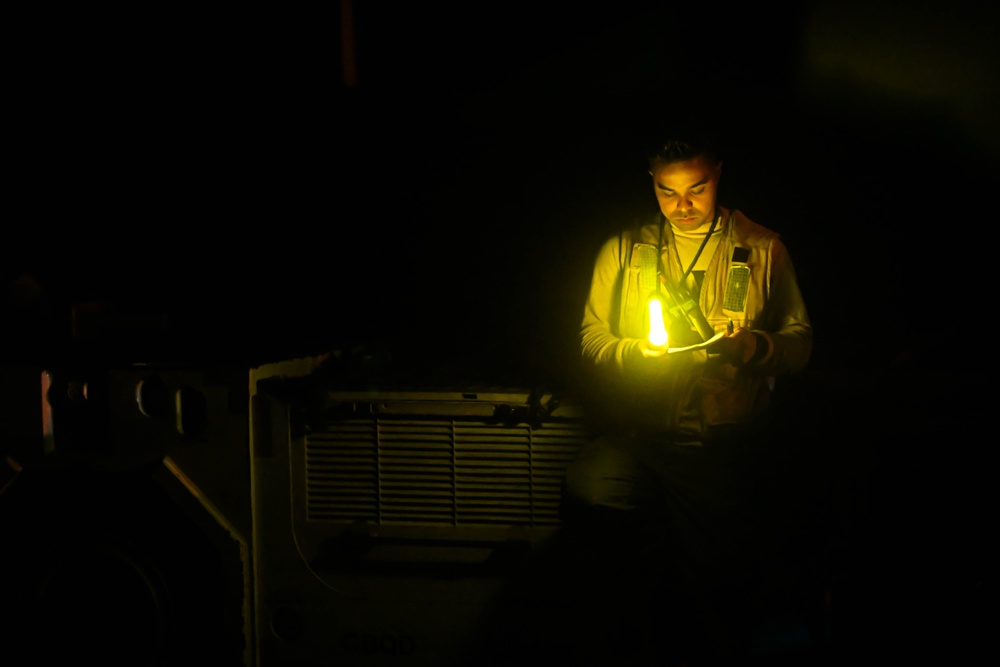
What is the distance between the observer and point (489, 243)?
4859 millimetres

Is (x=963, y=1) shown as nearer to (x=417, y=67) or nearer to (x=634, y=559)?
(x=417, y=67)

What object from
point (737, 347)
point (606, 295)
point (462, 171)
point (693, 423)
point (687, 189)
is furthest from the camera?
point (462, 171)

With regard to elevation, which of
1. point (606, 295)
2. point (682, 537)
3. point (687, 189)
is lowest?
point (682, 537)

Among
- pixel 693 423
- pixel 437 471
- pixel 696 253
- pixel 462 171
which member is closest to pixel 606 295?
pixel 696 253

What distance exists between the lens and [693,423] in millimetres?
2943

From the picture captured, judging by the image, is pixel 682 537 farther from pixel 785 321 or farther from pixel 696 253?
pixel 696 253

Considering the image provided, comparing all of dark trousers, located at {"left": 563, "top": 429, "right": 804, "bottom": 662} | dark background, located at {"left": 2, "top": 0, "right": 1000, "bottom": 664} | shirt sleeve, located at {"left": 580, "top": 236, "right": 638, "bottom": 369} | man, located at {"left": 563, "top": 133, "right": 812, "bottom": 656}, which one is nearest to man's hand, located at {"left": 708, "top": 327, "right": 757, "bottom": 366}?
man, located at {"left": 563, "top": 133, "right": 812, "bottom": 656}

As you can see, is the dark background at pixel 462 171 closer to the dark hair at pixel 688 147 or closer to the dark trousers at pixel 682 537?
the dark trousers at pixel 682 537

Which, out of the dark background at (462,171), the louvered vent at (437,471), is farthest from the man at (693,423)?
the dark background at (462,171)

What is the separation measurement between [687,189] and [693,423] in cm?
87

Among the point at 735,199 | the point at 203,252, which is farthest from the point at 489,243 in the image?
the point at 203,252

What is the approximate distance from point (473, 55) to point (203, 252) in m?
2.09

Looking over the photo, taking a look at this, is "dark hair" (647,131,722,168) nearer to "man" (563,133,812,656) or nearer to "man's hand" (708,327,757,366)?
"man" (563,133,812,656)

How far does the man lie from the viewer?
286 centimetres
